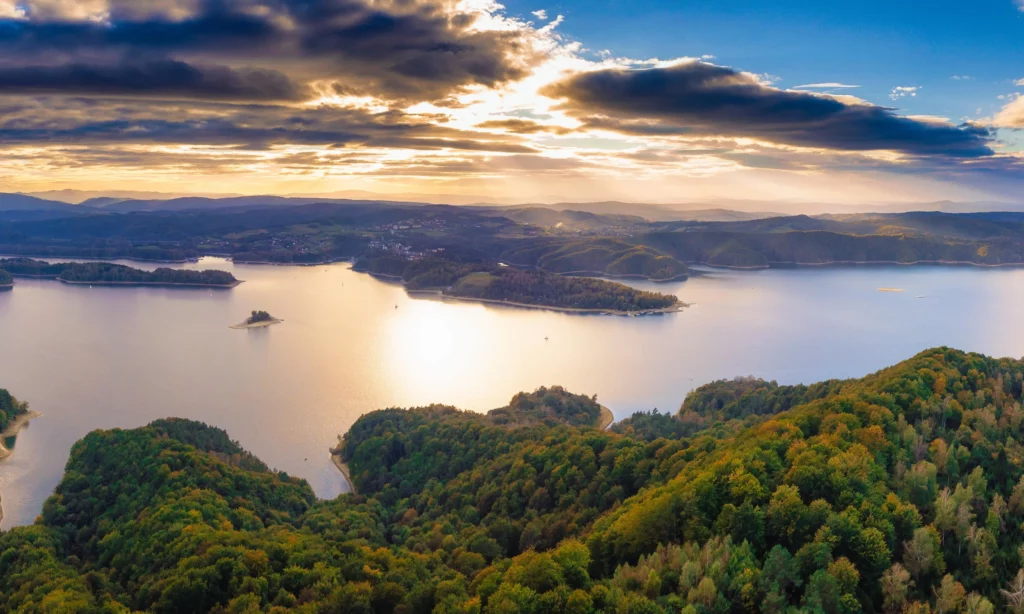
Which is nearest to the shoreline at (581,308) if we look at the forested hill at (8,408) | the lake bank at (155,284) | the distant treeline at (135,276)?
the lake bank at (155,284)

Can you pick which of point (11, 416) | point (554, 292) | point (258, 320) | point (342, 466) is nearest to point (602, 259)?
point (554, 292)

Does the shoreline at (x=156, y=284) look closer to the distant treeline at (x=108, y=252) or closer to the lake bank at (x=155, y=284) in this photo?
the lake bank at (x=155, y=284)

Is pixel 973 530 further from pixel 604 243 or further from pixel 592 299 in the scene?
pixel 604 243

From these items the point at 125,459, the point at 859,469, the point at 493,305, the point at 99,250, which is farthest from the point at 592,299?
the point at 99,250

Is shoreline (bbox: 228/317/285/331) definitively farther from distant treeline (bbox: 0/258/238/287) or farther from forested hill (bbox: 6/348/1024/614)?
forested hill (bbox: 6/348/1024/614)

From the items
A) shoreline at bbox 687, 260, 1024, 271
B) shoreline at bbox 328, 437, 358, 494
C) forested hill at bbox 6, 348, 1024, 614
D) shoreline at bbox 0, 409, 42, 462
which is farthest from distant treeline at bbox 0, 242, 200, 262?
forested hill at bbox 6, 348, 1024, 614

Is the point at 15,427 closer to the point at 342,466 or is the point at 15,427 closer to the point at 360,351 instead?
the point at 342,466
